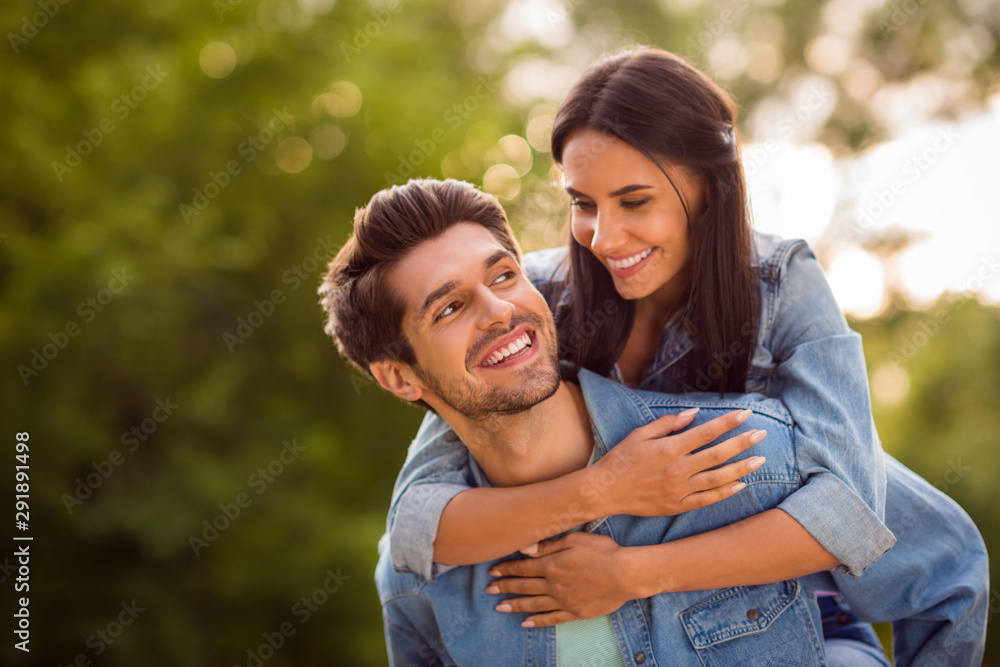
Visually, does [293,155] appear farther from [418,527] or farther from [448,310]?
[418,527]

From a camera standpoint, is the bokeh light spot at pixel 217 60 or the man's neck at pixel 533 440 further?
the bokeh light spot at pixel 217 60

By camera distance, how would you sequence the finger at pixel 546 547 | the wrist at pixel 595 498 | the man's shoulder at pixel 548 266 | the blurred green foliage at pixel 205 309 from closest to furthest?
the wrist at pixel 595 498, the finger at pixel 546 547, the man's shoulder at pixel 548 266, the blurred green foliage at pixel 205 309

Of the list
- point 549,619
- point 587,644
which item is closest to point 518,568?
point 549,619

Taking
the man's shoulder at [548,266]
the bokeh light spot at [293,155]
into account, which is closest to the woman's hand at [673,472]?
the man's shoulder at [548,266]

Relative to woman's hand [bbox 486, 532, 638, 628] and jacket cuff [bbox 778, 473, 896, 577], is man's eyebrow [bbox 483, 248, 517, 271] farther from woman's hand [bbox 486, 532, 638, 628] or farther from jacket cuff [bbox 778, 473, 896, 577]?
jacket cuff [bbox 778, 473, 896, 577]

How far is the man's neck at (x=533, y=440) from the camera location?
2.25m

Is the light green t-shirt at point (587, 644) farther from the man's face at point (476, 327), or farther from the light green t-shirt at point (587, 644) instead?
the man's face at point (476, 327)

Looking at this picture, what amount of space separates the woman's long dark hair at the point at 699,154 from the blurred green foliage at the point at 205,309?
2.25 meters

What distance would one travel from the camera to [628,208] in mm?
2256

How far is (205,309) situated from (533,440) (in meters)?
3.39

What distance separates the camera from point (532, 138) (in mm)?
5934

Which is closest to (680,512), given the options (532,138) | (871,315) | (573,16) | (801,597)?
(801,597)

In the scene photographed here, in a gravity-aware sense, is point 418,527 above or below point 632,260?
below

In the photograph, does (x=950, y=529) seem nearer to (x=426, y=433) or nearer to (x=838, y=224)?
(x=426, y=433)
